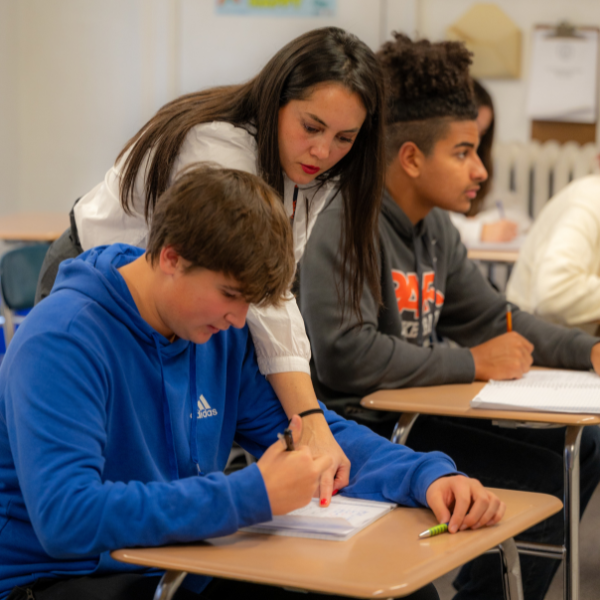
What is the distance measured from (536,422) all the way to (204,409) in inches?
26.6

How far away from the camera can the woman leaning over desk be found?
4.27ft

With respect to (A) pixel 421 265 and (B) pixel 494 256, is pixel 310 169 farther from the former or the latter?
(B) pixel 494 256

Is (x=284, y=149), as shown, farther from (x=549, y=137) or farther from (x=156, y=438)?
(x=549, y=137)

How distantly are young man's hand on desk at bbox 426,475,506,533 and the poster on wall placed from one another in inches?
182

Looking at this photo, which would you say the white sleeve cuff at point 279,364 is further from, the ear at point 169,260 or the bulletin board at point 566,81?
the bulletin board at point 566,81

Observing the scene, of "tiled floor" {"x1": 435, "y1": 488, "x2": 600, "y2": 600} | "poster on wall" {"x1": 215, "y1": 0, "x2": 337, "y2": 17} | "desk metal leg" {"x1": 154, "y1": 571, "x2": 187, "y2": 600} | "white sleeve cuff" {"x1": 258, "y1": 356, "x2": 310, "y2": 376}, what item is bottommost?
"tiled floor" {"x1": 435, "y1": 488, "x2": 600, "y2": 600}

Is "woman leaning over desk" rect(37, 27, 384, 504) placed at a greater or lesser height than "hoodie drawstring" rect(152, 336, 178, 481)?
greater

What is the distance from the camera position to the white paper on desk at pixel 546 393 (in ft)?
4.93

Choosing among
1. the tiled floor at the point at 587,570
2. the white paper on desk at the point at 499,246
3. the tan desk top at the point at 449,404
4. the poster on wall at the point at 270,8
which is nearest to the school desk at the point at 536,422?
the tan desk top at the point at 449,404

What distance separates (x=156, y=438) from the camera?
1080 millimetres

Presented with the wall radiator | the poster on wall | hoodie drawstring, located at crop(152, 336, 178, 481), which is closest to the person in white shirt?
hoodie drawstring, located at crop(152, 336, 178, 481)

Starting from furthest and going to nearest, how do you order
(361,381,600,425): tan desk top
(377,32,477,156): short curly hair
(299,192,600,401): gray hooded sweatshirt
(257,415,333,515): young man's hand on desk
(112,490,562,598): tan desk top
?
1. (377,32,477,156): short curly hair
2. (299,192,600,401): gray hooded sweatshirt
3. (361,381,600,425): tan desk top
4. (257,415,333,515): young man's hand on desk
5. (112,490,562,598): tan desk top

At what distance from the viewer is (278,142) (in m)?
1.40

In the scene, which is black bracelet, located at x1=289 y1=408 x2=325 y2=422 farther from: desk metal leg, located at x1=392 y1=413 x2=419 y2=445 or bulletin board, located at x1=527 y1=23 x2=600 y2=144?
bulletin board, located at x1=527 y1=23 x2=600 y2=144
